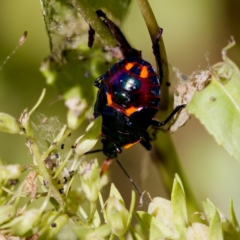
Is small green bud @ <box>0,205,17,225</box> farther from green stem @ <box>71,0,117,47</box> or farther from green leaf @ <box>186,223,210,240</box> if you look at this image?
green stem @ <box>71,0,117,47</box>

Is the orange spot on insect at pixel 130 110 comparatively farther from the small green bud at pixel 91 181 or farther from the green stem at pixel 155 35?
the small green bud at pixel 91 181

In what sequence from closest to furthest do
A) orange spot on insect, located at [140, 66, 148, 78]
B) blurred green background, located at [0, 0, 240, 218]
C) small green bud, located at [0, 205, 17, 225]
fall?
small green bud, located at [0, 205, 17, 225], orange spot on insect, located at [140, 66, 148, 78], blurred green background, located at [0, 0, 240, 218]

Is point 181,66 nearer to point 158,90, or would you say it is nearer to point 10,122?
point 158,90

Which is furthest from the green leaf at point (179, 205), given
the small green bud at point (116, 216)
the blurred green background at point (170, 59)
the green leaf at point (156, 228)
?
the blurred green background at point (170, 59)

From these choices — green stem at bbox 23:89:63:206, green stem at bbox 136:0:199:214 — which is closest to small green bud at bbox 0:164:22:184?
green stem at bbox 23:89:63:206

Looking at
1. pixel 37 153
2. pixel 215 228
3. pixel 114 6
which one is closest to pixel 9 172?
pixel 37 153

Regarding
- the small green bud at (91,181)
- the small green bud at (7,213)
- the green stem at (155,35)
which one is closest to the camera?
the small green bud at (7,213)
